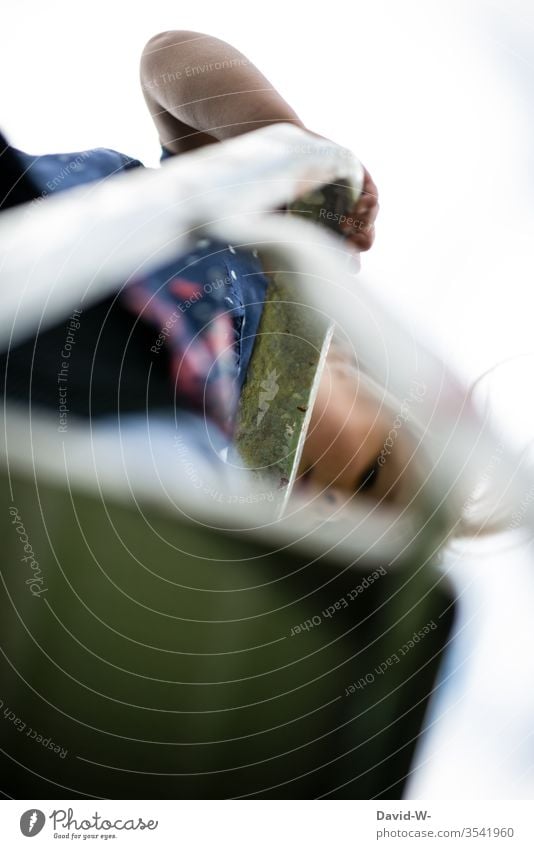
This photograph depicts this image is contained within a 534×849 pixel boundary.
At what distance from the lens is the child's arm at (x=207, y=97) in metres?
0.42

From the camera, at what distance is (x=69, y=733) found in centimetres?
42

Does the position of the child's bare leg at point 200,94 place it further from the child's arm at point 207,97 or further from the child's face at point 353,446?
the child's face at point 353,446

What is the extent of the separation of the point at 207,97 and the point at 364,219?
0.36 feet

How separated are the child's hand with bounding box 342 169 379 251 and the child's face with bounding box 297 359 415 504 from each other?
0.07 metres

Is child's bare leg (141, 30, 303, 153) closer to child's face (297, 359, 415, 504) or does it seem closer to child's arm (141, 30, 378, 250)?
child's arm (141, 30, 378, 250)

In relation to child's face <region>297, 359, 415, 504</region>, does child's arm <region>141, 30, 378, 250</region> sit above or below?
above

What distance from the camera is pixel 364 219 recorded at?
43 centimetres

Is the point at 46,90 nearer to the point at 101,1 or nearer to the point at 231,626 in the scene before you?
the point at 101,1

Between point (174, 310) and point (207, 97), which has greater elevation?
point (207, 97)

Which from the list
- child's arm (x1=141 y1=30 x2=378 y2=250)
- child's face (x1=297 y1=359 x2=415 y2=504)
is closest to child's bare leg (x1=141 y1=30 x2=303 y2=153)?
child's arm (x1=141 y1=30 x2=378 y2=250)

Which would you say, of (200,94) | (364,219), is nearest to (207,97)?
(200,94)

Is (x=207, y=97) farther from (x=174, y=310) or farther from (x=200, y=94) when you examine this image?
(x=174, y=310)

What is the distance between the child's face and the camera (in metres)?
0.43

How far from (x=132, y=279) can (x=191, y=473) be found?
0.37 feet
